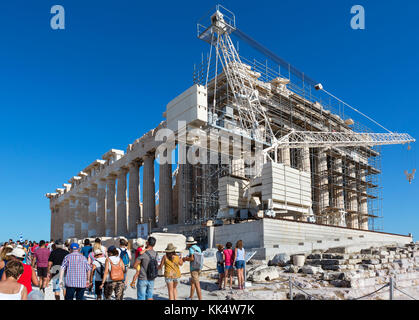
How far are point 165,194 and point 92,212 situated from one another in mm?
19237

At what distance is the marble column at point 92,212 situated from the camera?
54.3m

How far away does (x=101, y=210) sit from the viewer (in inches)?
2073

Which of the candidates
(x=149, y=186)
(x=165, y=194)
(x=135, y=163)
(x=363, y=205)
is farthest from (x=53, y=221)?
(x=363, y=205)

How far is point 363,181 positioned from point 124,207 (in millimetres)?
28826

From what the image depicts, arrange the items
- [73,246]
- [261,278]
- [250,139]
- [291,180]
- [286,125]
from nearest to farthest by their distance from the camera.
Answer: [73,246]
[261,278]
[291,180]
[250,139]
[286,125]

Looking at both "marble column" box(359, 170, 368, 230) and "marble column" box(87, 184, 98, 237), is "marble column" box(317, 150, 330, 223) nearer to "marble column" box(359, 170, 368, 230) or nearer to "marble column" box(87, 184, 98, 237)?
"marble column" box(359, 170, 368, 230)

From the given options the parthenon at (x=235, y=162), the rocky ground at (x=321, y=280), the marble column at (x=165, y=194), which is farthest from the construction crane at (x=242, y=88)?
the rocky ground at (x=321, y=280)

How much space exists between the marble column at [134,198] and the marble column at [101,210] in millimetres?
8498

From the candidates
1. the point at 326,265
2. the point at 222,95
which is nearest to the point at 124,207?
the point at 222,95

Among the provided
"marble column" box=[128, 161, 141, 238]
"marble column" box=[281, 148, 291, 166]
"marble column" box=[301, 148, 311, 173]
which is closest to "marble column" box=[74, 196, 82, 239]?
"marble column" box=[128, 161, 141, 238]

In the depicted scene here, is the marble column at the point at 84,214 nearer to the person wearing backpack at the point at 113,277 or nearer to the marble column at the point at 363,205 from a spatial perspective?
the marble column at the point at 363,205

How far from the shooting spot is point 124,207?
4753 centimetres

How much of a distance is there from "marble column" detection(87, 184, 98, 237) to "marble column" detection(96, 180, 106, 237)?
4.74ft
